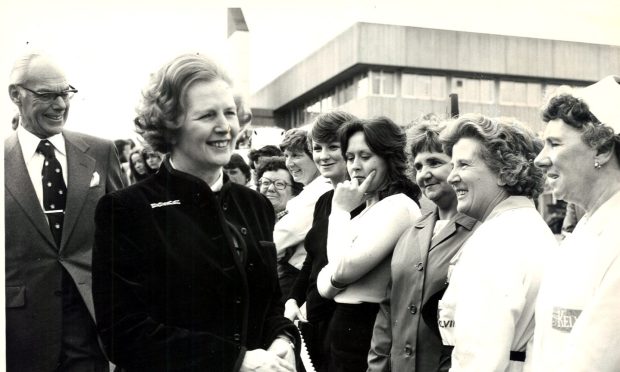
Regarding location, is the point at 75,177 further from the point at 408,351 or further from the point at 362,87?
the point at 362,87

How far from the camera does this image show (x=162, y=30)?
9.43ft

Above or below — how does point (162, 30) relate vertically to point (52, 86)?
above

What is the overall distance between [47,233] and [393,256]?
4.41ft

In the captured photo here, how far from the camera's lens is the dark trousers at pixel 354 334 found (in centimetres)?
295

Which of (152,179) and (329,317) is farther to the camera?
(329,317)

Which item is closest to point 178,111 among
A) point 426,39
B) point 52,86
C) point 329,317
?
point 52,86

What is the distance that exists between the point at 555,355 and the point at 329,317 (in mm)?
1415

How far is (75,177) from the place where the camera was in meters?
2.55

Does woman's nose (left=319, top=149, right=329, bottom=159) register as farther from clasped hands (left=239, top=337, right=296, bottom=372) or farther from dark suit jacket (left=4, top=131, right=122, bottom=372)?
clasped hands (left=239, top=337, right=296, bottom=372)

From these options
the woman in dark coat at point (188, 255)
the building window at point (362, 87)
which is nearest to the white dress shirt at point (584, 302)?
the woman in dark coat at point (188, 255)

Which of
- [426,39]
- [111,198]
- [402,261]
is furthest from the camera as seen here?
[426,39]

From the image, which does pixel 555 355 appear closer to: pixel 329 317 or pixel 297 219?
pixel 329 317

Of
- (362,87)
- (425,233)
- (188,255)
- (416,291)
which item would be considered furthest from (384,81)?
(188,255)

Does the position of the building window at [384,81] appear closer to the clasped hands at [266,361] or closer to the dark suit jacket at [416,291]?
the dark suit jacket at [416,291]
